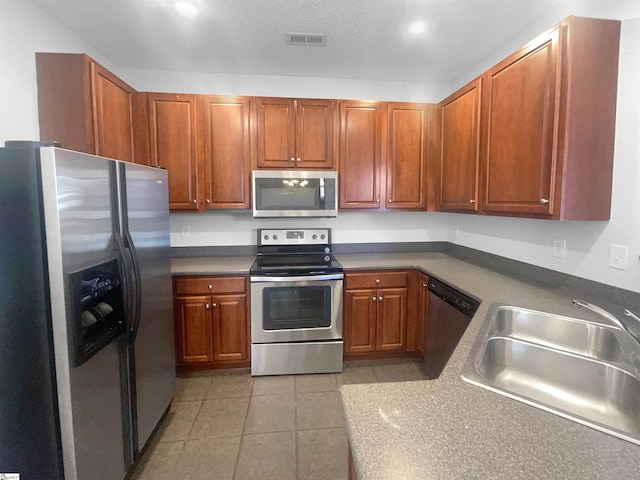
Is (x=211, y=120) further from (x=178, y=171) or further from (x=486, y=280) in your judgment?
(x=486, y=280)

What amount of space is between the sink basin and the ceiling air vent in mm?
2176

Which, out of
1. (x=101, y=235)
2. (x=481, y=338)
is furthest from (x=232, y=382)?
(x=481, y=338)

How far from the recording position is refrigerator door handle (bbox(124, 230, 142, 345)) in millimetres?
1500

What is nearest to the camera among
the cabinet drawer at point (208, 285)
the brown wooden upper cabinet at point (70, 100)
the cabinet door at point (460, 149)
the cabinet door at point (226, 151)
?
the brown wooden upper cabinet at point (70, 100)

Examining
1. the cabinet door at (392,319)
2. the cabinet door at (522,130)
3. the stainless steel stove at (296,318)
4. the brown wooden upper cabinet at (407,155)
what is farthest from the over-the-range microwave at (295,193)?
the cabinet door at (522,130)

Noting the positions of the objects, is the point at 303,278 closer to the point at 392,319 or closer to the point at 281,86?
the point at 392,319

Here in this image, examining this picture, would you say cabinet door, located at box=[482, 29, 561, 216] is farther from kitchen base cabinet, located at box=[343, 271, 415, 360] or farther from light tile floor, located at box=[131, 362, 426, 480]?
light tile floor, located at box=[131, 362, 426, 480]

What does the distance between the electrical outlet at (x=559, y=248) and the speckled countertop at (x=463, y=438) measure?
4.52ft

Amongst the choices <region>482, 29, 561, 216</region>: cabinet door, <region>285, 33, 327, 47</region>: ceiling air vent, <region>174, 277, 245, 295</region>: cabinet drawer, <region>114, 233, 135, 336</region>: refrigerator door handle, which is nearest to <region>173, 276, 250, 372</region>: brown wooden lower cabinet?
<region>174, 277, 245, 295</region>: cabinet drawer

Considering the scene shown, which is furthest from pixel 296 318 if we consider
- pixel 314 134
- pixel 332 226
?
pixel 314 134

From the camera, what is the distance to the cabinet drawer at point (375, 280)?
8.70 feet

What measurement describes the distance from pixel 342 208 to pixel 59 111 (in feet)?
6.92

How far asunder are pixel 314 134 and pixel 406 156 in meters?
0.90

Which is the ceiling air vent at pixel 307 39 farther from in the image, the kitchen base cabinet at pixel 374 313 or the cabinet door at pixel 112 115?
the kitchen base cabinet at pixel 374 313
